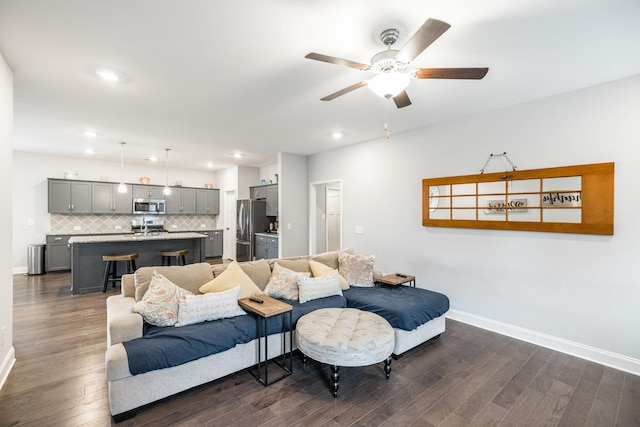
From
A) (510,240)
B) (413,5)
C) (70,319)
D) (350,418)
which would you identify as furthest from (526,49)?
(70,319)

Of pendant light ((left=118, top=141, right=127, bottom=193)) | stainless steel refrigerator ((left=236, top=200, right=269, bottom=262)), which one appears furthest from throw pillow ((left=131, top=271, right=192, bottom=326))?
stainless steel refrigerator ((left=236, top=200, right=269, bottom=262))

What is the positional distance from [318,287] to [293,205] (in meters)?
3.13

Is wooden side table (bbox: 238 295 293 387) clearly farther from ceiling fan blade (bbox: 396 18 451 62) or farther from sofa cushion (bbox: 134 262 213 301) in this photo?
ceiling fan blade (bbox: 396 18 451 62)

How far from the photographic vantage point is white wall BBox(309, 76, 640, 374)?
273 centimetres

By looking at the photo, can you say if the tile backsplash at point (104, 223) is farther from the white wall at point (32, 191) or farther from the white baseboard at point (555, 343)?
the white baseboard at point (555, 343)

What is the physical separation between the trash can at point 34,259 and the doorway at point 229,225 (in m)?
4.07

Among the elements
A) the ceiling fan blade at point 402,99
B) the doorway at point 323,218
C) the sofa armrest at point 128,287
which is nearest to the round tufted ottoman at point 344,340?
the sofa armrest at point 128,287

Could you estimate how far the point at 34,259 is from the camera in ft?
20.3

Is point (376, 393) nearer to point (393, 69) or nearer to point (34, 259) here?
point (393, 69)

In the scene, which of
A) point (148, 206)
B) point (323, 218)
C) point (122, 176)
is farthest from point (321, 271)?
point (122, 176)

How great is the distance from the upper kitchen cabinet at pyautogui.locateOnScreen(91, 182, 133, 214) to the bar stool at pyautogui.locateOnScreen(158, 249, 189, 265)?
259 cm

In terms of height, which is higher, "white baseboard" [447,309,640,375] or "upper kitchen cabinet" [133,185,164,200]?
"upper kitchen cabinet" [133,185,164,200]

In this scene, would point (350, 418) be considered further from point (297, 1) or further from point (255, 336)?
point (297, 1)

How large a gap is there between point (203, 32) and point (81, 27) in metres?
0.83
